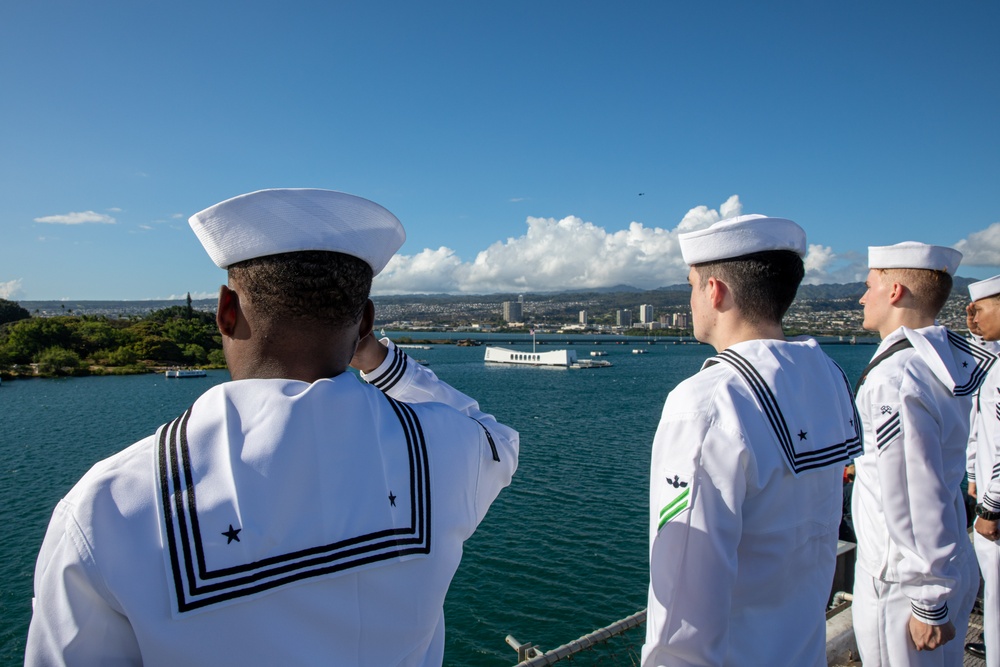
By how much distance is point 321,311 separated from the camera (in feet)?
4.13

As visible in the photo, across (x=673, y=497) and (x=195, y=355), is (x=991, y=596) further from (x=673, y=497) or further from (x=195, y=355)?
(x=195, y=355)

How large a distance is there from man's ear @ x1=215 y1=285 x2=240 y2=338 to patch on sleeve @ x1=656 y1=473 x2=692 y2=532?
1.23 metres

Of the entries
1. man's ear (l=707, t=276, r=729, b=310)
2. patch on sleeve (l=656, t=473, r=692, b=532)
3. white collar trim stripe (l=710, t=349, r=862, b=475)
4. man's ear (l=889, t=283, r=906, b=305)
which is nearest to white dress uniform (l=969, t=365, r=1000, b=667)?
man's ear (l=889, t=283, r=906, b=305)

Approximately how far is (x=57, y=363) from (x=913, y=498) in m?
80.4

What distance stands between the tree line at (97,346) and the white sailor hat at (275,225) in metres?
74.7

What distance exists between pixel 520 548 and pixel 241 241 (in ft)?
47.7

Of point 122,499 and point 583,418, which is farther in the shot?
point 583,418

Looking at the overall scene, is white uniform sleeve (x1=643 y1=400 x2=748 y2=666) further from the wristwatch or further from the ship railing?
the wristwatch

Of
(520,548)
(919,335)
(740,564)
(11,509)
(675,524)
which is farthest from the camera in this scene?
(11,509)

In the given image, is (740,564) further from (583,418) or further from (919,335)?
(583,418)

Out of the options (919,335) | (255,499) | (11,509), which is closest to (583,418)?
(11,509)

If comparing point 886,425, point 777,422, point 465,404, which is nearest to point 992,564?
point 886,425

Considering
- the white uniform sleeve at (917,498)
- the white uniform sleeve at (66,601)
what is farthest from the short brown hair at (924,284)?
the white uniform sleeve at (66,601)

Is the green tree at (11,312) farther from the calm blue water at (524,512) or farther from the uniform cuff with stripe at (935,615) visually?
the uniform cuff with stripe at (935,615)
